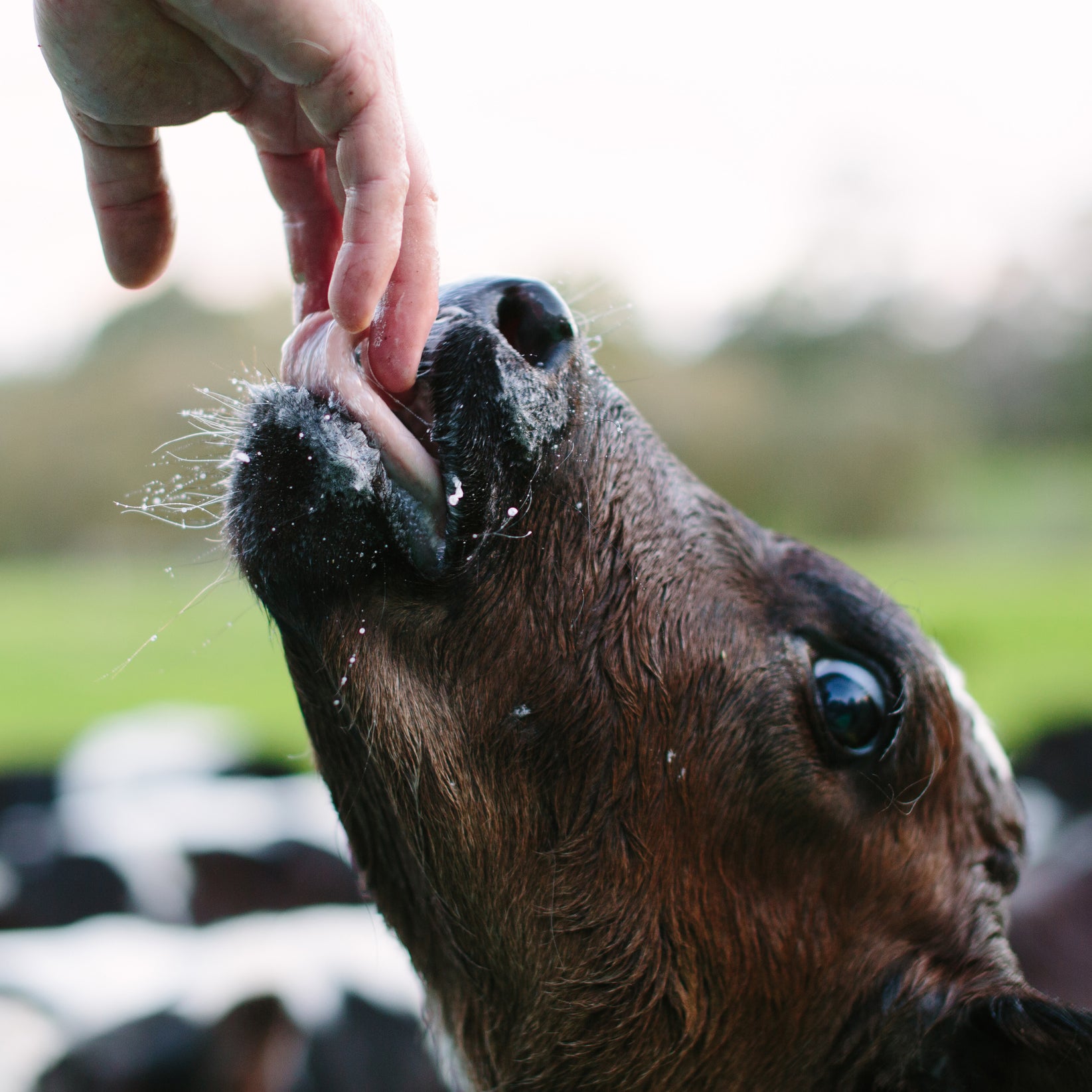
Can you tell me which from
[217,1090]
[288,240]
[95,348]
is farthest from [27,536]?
[288,240]

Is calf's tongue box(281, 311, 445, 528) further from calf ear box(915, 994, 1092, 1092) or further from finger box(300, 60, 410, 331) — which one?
calf ear box(915, 994, 1092, 1092)

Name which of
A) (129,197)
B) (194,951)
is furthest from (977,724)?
(194,951)

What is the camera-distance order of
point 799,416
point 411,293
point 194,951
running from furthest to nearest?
point 799,416, point 194,951, point 411,293

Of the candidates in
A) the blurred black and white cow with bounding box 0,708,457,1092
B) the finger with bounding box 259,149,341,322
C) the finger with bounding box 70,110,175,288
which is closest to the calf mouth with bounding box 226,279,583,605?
the finger with bounding box 259,149,341,322

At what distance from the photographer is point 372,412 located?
6.61 feet

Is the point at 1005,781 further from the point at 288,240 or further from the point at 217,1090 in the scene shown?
the point at 217,1090

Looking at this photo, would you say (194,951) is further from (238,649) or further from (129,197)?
(238,649)

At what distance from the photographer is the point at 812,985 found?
2738mm

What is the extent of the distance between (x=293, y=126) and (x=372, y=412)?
0.86 metres

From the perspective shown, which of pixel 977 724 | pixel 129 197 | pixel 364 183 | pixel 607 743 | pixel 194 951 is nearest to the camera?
pixel 364 183

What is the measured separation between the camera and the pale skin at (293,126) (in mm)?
1850

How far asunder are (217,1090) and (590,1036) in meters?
2.92

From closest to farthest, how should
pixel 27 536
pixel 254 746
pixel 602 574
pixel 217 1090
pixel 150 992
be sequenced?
pixel 602 574
pixel 217 1090
pixel 150 992
pixel 254 746
pixel 27 536

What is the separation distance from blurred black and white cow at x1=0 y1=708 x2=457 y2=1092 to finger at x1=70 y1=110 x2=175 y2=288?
1882mm
